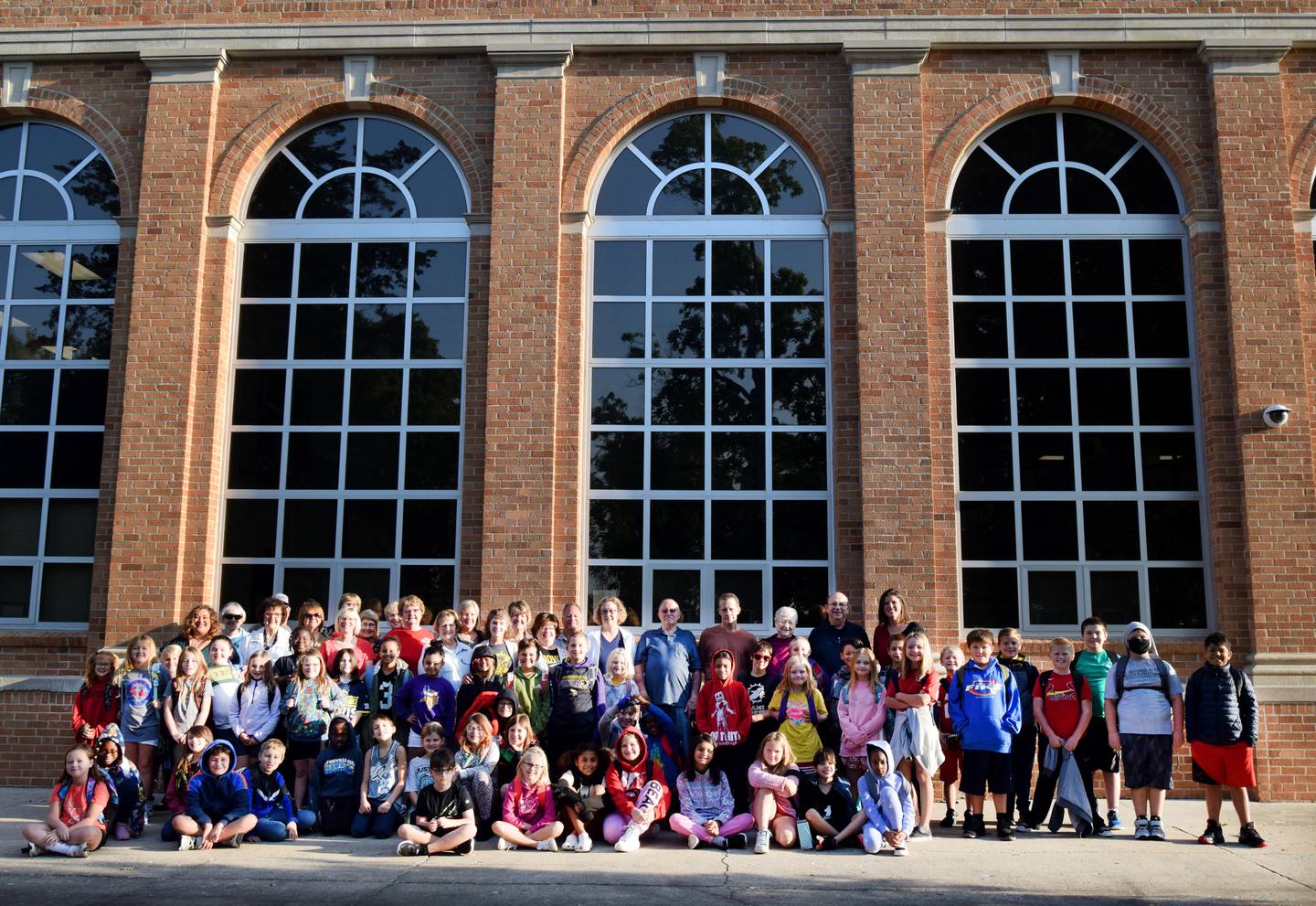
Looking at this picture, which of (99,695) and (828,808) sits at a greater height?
(99,695)

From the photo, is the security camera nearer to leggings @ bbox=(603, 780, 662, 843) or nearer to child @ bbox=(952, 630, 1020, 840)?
child @ bbox=(952, 630, 1020, 840)

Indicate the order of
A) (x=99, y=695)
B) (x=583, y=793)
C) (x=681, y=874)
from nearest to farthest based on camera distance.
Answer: (x=681, y=874)
(x=583, y=793)
(x=99, y=695)

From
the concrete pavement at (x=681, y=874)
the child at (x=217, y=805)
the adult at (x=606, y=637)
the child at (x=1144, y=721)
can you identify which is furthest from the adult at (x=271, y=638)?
the child at (x=1144, y=721)

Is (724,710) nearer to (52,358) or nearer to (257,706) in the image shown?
(257,706)

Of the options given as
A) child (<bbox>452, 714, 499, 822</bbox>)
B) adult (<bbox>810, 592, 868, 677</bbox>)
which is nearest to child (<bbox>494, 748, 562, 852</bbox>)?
child (<bbox>452, 714, 499, 822</bbox>)

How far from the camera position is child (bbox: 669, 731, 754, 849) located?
880cm

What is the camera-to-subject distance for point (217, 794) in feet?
29.1

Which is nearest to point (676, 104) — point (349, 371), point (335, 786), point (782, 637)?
point (349, 371)

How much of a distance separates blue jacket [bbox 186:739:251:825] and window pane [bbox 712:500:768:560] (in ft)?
17.3

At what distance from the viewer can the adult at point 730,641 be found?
9758 mm

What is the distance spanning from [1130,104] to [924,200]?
2.49m

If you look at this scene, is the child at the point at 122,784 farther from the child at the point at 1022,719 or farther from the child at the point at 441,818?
the child at the point at 1022,719

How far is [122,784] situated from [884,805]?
19.1ft

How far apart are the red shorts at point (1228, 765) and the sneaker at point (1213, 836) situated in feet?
1.01
